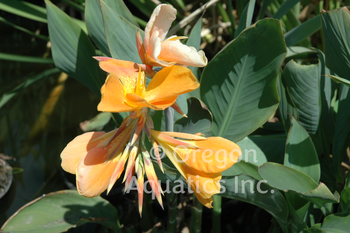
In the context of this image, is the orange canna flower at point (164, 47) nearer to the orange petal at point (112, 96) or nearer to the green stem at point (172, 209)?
the orange petal at point (112, 96)

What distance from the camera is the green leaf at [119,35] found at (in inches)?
26.7

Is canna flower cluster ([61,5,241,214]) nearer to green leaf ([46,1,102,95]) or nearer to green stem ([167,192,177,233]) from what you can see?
green stem ([167,192,177,233])

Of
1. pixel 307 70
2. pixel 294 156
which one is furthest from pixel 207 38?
pixel 294 156

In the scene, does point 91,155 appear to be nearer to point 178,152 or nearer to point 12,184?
point 178,152

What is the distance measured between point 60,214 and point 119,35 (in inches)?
19.8

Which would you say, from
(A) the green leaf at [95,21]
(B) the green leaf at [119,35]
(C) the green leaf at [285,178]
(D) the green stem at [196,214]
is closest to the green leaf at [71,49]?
(A) the green leaf at [95,21]

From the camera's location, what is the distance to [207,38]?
5.32 feet

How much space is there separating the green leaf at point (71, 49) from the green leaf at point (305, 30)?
585 millimetres

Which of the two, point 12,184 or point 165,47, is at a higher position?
point 165,47

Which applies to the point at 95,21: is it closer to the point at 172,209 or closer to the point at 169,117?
the point at 169,117

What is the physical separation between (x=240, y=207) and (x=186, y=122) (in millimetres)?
546

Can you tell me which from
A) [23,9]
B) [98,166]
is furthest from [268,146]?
[23,9]

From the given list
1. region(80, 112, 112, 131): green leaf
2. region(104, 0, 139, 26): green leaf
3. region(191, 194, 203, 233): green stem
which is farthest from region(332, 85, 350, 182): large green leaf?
region(80, 112, 112, 131): green leaf

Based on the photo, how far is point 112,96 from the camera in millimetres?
368
